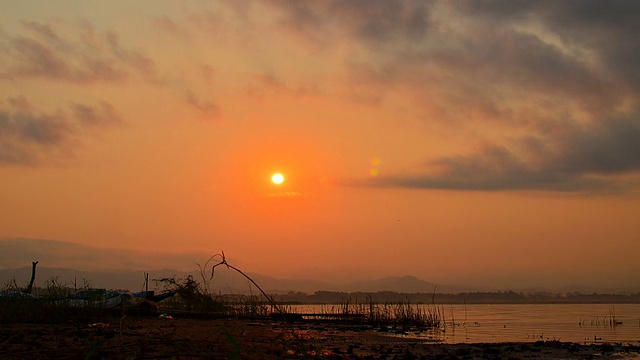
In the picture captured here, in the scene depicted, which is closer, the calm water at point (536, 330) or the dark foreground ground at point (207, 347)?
the dark foreground ground at point (207, 347)

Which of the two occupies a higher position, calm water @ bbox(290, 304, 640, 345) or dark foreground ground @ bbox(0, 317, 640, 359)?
dark foreground ground @ bbox(0, 317, 640, 359)

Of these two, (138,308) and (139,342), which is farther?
(138,308)

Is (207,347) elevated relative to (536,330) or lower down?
elevated

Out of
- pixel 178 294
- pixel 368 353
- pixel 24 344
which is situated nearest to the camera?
pixel 24 344

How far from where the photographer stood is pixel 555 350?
19.6 meters

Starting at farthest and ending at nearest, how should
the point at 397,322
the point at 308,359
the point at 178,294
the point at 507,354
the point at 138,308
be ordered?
the point at 397,322 < the point at 178,294 < the point at 138,308 < the point at 507,354 < the point at 308,359

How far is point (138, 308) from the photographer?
27234mm

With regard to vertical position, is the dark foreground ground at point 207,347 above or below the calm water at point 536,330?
above

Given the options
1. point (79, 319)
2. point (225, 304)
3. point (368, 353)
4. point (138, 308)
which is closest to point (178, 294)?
point (225, 304)

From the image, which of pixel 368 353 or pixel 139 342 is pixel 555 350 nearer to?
pixel 368 353

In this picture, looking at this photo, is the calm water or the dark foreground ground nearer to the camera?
the dark foreground ground

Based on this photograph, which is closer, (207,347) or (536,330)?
(207,347)

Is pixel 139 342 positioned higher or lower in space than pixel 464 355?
higher

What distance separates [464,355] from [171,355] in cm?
1142
